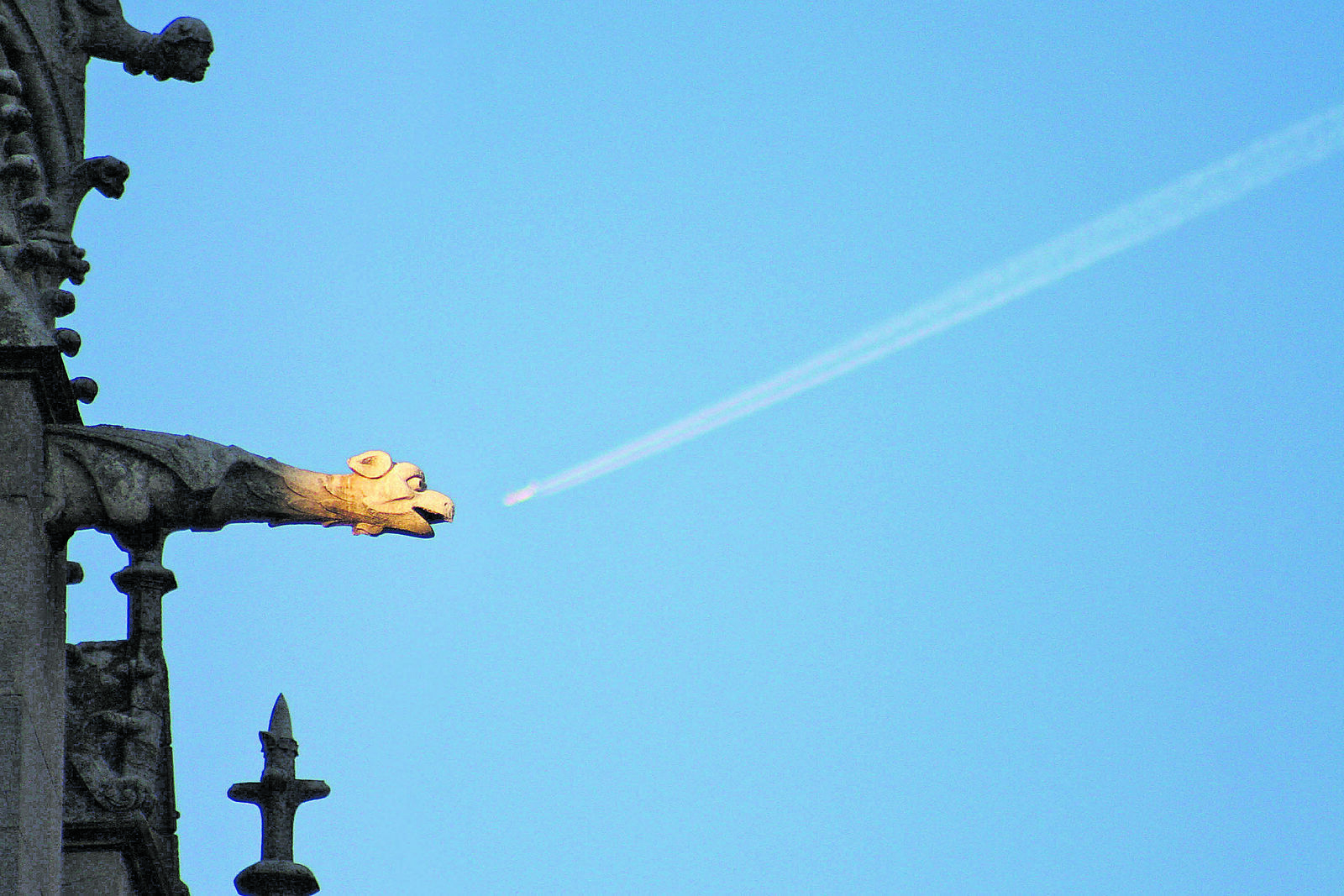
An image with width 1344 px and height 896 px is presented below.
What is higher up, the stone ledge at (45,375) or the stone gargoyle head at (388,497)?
the stone ledge at (45,375)

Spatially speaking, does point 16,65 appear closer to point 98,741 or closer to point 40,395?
point 40,395

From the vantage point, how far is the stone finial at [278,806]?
14625mm

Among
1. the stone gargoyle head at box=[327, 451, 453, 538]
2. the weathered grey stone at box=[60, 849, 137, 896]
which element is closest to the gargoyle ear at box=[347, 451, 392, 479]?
the stone gargoyle head at box=[327, 451, 453, 538]

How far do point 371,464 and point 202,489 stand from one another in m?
0.89

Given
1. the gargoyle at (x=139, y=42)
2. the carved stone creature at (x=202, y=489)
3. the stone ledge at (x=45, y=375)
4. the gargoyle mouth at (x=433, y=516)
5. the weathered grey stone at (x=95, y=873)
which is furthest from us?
the gargoyle at (x=139, y=42)

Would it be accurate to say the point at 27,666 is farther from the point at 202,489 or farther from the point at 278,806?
the point at 278,806

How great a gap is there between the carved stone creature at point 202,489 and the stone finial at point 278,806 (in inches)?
180

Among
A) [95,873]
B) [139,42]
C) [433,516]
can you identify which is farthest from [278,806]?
[139,42]

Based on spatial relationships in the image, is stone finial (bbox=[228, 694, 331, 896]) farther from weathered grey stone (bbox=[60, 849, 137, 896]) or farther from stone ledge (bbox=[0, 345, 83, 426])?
stone ledge (bbox=[0, 345, 83, 426])

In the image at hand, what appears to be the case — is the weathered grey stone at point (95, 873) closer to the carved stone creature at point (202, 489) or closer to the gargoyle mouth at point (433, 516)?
the carved stone creature at point (202, 489)

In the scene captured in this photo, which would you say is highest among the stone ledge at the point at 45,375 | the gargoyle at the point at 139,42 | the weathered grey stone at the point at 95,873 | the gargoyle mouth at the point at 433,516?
the gargoyle at the point at 139,42

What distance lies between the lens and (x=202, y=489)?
414 inches

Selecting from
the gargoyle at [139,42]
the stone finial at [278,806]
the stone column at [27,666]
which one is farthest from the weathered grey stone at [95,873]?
the gargoyle at [139,42]

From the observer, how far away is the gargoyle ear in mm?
10930
